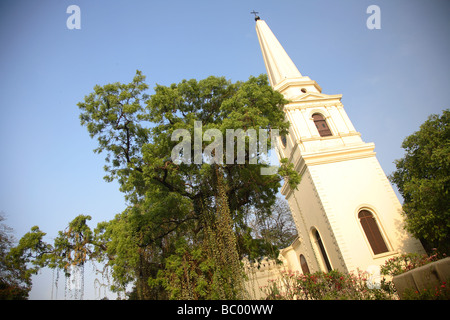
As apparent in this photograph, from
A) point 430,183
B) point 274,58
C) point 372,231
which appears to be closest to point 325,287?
point 372,231

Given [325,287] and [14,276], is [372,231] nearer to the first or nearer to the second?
[325,287]

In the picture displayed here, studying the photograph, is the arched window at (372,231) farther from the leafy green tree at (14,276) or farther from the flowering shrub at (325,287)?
the leafy green tree at (14,276)

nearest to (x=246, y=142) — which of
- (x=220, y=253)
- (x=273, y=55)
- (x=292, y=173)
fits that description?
(x=292, y=173)

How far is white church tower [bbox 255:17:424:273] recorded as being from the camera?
13828 mm

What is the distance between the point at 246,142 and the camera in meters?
11.3

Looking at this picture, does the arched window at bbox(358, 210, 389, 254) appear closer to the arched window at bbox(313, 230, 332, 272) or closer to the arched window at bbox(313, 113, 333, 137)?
the arched window at bbox(313, 230, 332, 272)

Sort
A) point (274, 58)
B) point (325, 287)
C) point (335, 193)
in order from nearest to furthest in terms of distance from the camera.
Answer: point (325, 287) → point (335, 193) → point (274, 58)

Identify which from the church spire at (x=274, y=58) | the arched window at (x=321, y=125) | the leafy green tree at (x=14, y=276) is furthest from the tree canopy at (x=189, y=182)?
the church spire at (x=274, y=58)

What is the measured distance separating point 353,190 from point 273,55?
1438cm

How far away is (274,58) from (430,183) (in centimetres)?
1576

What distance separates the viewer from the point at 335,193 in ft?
50.0

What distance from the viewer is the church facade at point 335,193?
1382 cm

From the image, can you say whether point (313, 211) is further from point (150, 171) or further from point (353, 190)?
point (150, 171)

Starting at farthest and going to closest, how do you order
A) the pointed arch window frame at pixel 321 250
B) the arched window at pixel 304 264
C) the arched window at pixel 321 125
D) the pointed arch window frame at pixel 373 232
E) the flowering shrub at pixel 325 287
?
the arched window at pixel 304 264
the arched window at pixel 321 125
the pointed arch window frame at pixel 321 250
the pointed arch window frame at pixel 373 232
the flowering shrub at pixel 325 287
